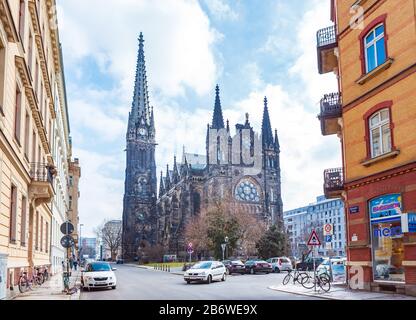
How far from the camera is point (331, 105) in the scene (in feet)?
76.6

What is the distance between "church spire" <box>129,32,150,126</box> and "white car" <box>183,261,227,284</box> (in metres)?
101

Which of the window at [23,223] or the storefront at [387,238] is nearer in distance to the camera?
the storefront at [387,238]

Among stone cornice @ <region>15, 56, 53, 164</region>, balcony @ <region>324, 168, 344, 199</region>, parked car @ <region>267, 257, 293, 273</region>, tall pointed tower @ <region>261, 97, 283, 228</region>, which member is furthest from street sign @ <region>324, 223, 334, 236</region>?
tall pointed tower @ <region>261, 97, 283, 228</region>

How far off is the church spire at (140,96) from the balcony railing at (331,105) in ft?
353

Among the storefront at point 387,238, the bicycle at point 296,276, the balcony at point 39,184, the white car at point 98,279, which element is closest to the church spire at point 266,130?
the bicycle at point 296,276

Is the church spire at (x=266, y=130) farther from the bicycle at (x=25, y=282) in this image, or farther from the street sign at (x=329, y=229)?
the bicycle at (x=25, y=282)

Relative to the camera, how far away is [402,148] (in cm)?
1783

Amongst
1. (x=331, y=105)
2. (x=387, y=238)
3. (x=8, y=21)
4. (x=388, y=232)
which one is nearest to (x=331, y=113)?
(x=331, y=105)

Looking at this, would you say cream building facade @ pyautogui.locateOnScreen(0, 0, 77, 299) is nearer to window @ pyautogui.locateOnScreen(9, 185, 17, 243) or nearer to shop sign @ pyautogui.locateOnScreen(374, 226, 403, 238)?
window @ pyautogui.locateOnScreen(9, 185, 17, 243)

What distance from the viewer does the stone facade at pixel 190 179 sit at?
100062 millimetres

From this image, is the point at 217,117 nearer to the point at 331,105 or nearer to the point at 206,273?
the point at 206,273

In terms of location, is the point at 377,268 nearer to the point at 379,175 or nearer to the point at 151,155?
the point at 379,175

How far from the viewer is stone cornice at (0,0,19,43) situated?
13876 mm

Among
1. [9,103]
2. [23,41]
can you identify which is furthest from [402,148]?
[23,41]
